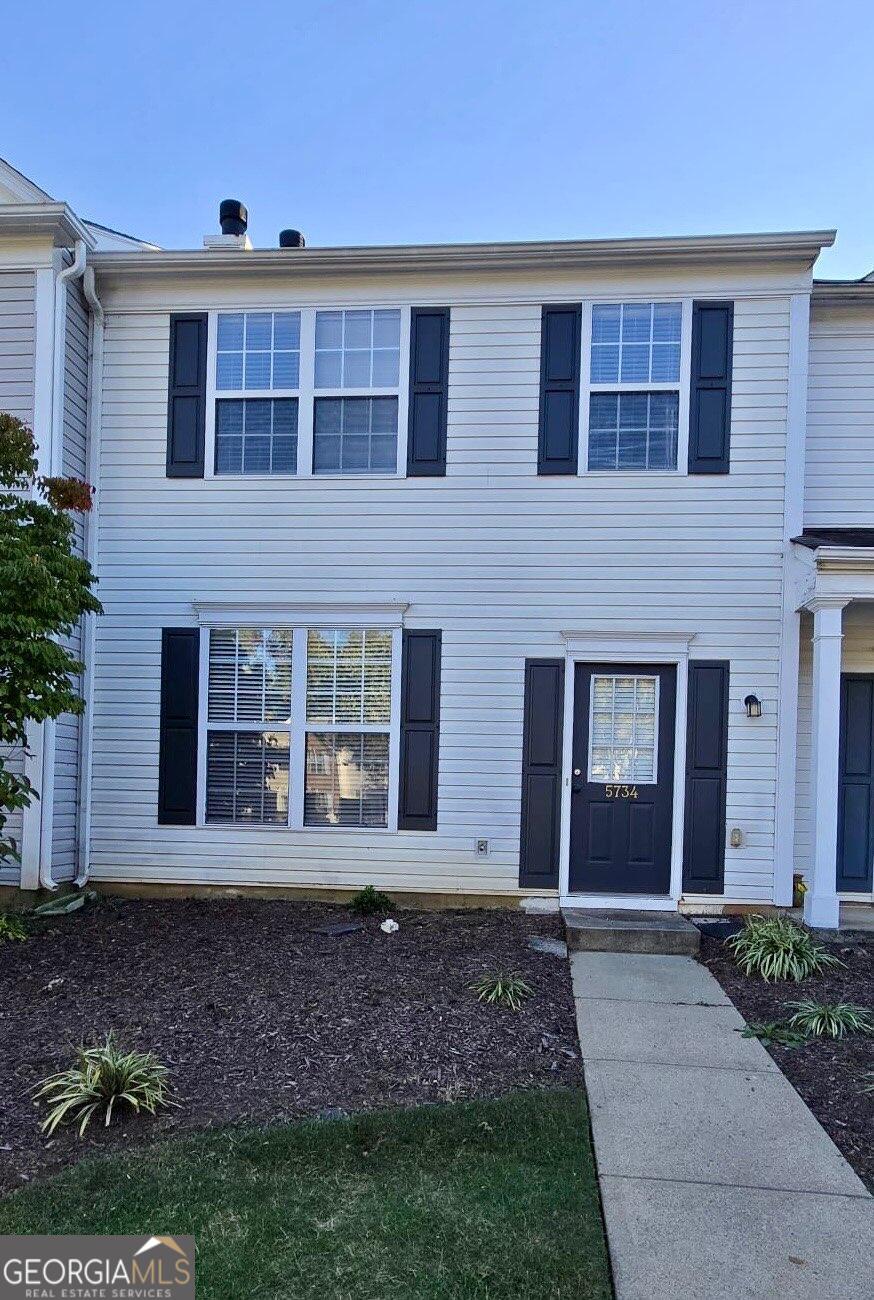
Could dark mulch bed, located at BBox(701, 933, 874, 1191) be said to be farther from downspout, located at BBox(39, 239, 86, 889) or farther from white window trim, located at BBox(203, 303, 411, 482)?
downspout, located at BBox(39, 239, 86, 889)

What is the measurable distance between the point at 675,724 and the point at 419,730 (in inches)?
79.3

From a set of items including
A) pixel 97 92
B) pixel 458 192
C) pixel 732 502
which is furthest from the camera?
pixel 458 192

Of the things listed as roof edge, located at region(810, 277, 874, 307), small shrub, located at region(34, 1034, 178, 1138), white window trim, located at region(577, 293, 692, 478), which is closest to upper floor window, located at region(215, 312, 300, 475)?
white window trim, located at region(577, 293, 692, 478)

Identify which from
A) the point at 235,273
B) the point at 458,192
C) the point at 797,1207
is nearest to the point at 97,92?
the point at 458,192

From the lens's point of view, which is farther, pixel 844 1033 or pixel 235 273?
pixel 235 273

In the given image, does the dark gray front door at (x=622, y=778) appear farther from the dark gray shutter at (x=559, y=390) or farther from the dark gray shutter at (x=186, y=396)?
the dark gray shutter at (x=186, y=396)

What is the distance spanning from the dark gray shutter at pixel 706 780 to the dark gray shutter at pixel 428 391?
273cm

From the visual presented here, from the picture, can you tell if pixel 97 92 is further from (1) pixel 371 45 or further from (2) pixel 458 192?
(2) pixel 458 192

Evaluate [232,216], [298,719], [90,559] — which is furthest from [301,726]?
[232,216]

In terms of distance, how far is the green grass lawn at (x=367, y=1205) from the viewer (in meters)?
2.24

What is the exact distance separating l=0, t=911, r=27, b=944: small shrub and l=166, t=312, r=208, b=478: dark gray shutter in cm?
358

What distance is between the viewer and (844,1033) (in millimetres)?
4105

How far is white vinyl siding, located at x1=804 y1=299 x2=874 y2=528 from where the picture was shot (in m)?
6.69

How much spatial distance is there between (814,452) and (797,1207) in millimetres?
5666
